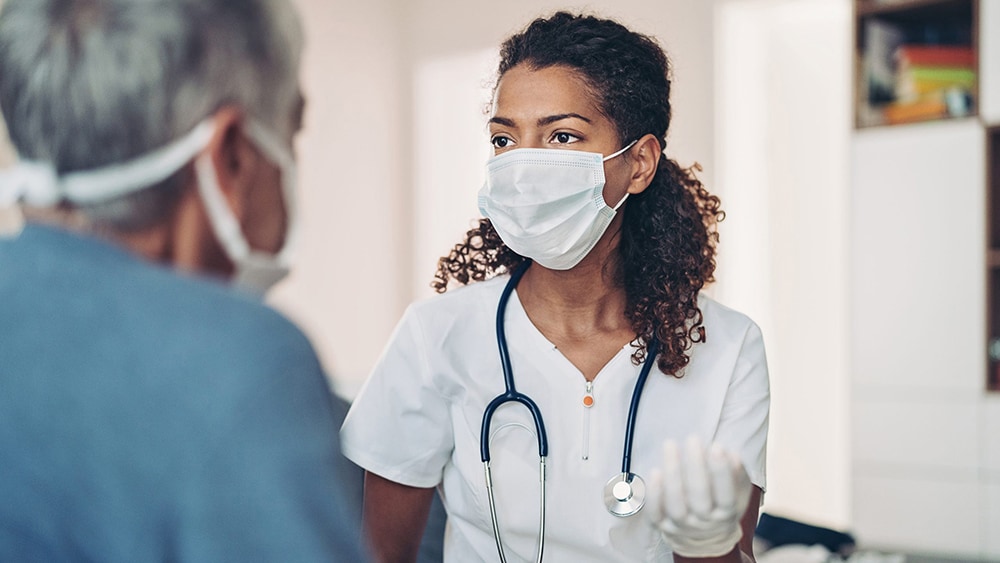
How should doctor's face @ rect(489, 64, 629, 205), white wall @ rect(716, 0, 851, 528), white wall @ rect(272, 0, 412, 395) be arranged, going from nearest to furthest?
doctor's face @ rect(489, 64, 629, 205) < white wall @ rect(716, 0, 851, 528) < white wall @ rect(272, 0, 412, 395)

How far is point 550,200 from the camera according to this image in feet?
4.26

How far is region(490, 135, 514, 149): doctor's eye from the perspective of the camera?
4.34 ft

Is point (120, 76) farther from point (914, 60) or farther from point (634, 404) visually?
point (914, 60)

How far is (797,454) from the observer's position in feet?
11.6

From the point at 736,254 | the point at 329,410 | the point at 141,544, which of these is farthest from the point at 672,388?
the point at 736,254

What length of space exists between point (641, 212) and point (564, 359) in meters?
0.26

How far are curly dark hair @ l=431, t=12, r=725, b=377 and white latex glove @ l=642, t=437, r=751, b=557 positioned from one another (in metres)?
0.40

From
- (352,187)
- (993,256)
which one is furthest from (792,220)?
(352,187)

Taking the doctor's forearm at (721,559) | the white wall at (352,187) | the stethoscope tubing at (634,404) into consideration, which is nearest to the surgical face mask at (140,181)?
the doctor's forearm at (721,559)

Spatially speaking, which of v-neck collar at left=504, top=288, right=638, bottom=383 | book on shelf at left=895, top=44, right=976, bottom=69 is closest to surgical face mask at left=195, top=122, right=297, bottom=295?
v-neck collar at left=504, top=288, right=638, bottom=383

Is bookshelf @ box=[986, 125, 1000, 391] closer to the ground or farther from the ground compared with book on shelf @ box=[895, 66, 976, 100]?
closer to the ground

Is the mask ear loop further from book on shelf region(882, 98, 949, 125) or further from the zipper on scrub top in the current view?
book on shelf region(882, 98, 949, 125)

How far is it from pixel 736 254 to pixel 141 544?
312 cm

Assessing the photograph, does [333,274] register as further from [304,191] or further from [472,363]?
[472,363]
